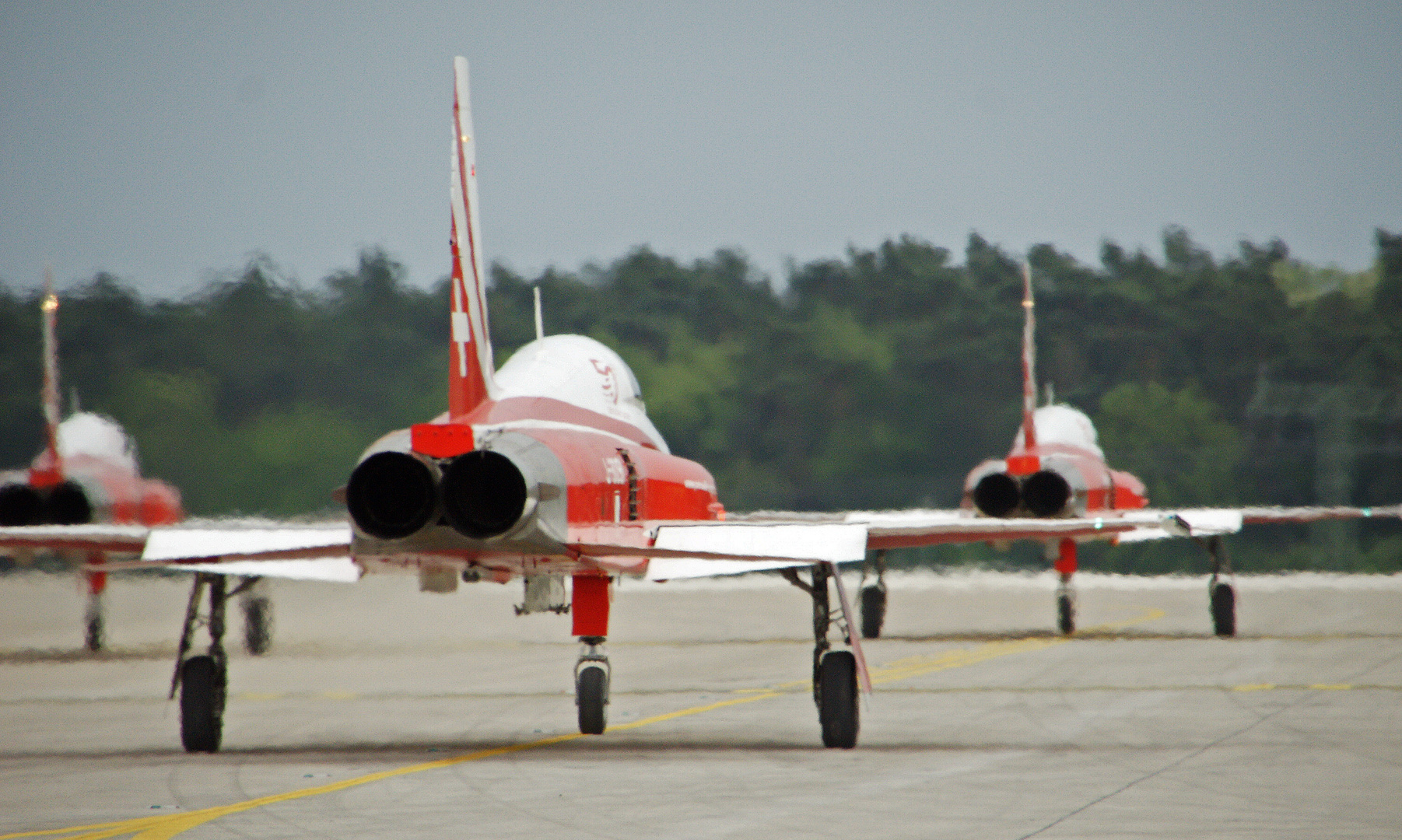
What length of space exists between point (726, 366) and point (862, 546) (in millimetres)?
30426

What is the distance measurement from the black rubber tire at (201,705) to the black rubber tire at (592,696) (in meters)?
2.70

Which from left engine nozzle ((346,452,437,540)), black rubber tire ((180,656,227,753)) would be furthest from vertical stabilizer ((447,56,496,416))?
black rubber tire ((180,656,227,753))

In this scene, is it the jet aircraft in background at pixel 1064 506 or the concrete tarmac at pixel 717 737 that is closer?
the concrete tarmac at pixel 717 737

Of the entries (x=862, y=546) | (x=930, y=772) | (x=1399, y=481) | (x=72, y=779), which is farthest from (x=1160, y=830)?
(x=1399, y=481)

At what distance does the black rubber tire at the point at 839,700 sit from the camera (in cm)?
1300

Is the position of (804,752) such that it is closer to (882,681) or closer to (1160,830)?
(1160,830)

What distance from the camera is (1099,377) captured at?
48000mm

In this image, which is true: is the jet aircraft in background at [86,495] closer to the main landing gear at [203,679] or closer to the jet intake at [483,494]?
the main landing gear at [203,679]

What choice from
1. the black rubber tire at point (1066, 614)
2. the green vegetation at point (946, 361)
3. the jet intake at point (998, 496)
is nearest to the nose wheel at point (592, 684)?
the jet intake at point (998, 496)

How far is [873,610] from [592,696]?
13.5m

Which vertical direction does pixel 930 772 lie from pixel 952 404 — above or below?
below

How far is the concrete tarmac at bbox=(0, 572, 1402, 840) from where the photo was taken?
384 inches

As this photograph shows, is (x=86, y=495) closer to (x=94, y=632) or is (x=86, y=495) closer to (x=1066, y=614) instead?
(x=94, y=632)

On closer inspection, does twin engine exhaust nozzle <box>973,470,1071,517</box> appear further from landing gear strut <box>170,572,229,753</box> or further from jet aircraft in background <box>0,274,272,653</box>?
landing gear strut <box>170,572,229,753</box>
